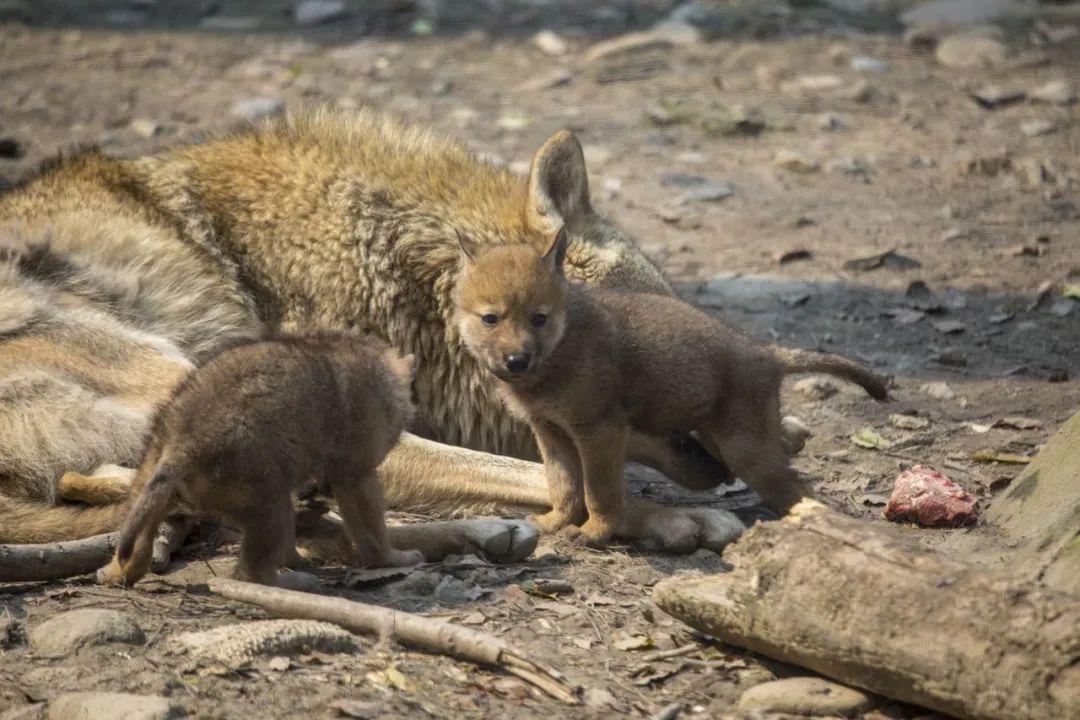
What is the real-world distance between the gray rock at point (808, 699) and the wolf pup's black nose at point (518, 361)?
1.23 metres

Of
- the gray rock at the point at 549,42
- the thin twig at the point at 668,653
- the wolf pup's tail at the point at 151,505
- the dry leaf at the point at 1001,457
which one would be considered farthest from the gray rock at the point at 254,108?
the thin twig at the point at 668,653

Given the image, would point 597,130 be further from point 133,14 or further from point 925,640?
point 925,640

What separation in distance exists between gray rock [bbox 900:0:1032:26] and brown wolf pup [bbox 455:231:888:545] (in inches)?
306

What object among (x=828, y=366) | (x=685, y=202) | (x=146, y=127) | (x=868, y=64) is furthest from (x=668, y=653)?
(x=868, y=64)

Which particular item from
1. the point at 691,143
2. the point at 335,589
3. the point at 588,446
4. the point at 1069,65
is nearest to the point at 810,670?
the point at 588,446

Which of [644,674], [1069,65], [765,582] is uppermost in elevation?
[1069,65]

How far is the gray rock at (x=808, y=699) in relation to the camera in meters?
3.32

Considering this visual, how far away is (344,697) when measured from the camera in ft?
10.7

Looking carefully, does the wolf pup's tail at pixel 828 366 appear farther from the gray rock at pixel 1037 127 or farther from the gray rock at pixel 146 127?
the gray rock at pixel 146 127

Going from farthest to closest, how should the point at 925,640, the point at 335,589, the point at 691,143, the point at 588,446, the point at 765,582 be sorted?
the point at 691,143 < the point at 588,446 < the point at 335,589 < the point at 765,582 < the point at 925,640

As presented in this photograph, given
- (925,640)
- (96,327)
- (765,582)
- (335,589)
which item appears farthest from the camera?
(96,327)

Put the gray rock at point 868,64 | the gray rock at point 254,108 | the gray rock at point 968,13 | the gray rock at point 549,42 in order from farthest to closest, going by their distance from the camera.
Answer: the gray rock at point 968,13, the gray rock at point 549,42, the gray rock at point 868,64, the gray rock at point 254,108

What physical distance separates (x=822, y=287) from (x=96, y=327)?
394 centimetres

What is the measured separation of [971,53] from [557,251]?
7524 millimetres
